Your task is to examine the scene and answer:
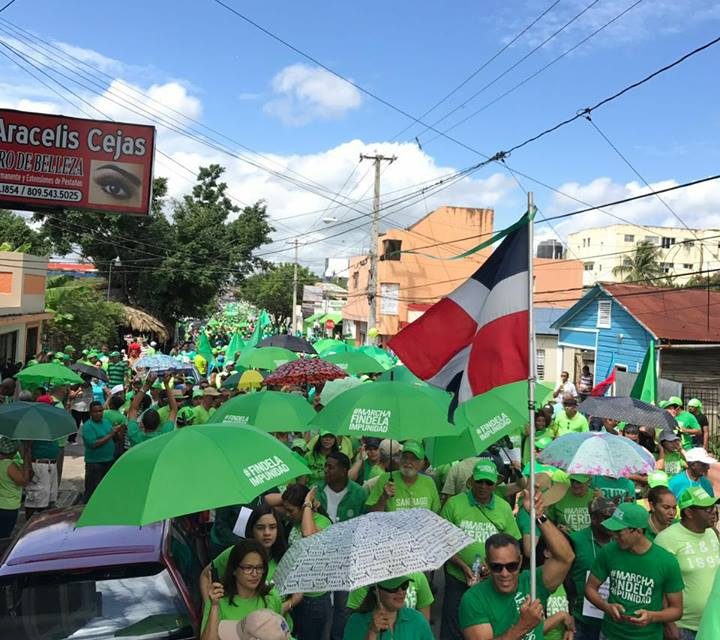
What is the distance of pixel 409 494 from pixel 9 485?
4090 millimetres

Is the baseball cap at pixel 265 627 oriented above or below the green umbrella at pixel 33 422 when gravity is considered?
below

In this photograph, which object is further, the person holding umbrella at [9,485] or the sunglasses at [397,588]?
the person holding umbrella at [9,485]

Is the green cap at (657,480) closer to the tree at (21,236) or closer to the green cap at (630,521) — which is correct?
the green cap at (630,521)

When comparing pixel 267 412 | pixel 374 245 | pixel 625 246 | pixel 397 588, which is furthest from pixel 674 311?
pixel 625 246

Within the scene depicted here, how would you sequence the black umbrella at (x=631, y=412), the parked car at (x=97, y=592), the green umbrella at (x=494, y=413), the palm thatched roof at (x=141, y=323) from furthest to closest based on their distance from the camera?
the palm thatched roof at (x=141, y=323) → the black umbrella at (x=631, y=412) → the green umbrella at (x=494, y=413) → the parked car at (x=97, y=592)

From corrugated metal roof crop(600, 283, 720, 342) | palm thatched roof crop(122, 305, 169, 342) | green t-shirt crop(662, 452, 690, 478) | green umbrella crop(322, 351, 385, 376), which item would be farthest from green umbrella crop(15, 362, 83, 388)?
palm thatched roof crop(122, 305, 169, 342)

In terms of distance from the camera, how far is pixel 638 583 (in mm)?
4195

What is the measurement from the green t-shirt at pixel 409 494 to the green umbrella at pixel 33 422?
11.6 feet

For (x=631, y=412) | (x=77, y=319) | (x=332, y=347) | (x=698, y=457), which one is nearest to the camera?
(x=698, y=457)

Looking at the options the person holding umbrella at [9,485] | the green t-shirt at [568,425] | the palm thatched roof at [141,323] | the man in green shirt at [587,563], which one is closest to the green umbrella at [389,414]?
the man in green shirt at [587,563]

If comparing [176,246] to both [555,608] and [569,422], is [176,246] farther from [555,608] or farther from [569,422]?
[555,608]

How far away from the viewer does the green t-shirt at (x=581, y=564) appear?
15.8 feet

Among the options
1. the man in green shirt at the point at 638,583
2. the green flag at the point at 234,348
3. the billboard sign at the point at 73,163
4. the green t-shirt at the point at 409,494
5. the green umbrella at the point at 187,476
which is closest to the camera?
the green umbrella at the point at 187,476

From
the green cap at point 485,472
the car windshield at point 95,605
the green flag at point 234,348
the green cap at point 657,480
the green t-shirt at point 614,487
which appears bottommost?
the car windshield at point 95,605
